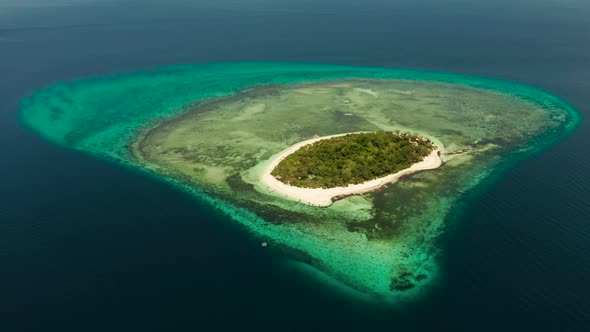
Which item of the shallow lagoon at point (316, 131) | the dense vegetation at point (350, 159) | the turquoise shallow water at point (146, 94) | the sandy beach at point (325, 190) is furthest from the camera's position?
the turquoise shallow water at point (146, 94)

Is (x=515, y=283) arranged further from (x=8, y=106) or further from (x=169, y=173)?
(x=8, y=106)

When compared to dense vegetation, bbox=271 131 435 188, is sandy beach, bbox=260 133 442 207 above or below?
below

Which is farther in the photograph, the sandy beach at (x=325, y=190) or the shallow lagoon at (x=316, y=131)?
the sandy beach at (x=325, y=190)

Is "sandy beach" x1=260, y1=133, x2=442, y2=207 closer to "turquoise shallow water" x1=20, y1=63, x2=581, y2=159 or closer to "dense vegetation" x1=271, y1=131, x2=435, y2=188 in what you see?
"dense vegetation" x1=271, y1=131, x2=435, y2=188

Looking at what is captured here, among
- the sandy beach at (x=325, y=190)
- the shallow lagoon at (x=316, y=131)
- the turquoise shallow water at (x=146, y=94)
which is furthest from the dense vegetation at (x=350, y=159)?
the turquoise shallow water at (x=146, y=94)

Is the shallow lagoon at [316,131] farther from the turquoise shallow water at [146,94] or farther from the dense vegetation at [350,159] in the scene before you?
the dense vegetation at [350,159]

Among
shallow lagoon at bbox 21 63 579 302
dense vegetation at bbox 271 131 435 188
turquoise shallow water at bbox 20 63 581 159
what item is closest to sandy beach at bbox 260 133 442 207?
dense vegetation at bbox 271 131 435 188
